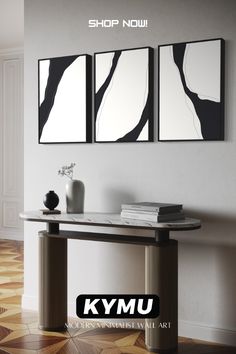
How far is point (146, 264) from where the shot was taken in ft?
11.1

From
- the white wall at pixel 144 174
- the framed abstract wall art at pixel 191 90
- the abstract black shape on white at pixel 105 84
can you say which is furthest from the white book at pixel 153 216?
the abstract black shape on white at pixel 105 84

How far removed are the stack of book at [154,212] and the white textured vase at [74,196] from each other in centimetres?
45

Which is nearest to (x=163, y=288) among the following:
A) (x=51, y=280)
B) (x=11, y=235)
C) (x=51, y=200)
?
(x=51, y=280)

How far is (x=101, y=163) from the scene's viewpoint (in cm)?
403

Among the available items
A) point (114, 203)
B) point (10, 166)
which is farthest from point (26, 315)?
point (10, 166)

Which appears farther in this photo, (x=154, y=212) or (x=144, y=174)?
(x=144, y=174)

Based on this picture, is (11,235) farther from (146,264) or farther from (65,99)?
(146,264)

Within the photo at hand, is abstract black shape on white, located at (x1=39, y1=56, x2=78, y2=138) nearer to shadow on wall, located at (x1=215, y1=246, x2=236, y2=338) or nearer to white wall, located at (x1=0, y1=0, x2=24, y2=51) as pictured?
white wall, located at (x1=0, y1=0, x2=24, y2=51)

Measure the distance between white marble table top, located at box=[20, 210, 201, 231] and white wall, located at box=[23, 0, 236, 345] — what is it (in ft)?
0.90

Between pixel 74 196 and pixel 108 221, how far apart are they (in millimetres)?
503

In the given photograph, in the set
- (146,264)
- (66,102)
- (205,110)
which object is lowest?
(146,264)

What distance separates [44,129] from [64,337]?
1.59 meters

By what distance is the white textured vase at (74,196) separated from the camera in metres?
3.81

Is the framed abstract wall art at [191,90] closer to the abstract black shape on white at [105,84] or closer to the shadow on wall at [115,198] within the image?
the abstract black shape on white at [105,84]
